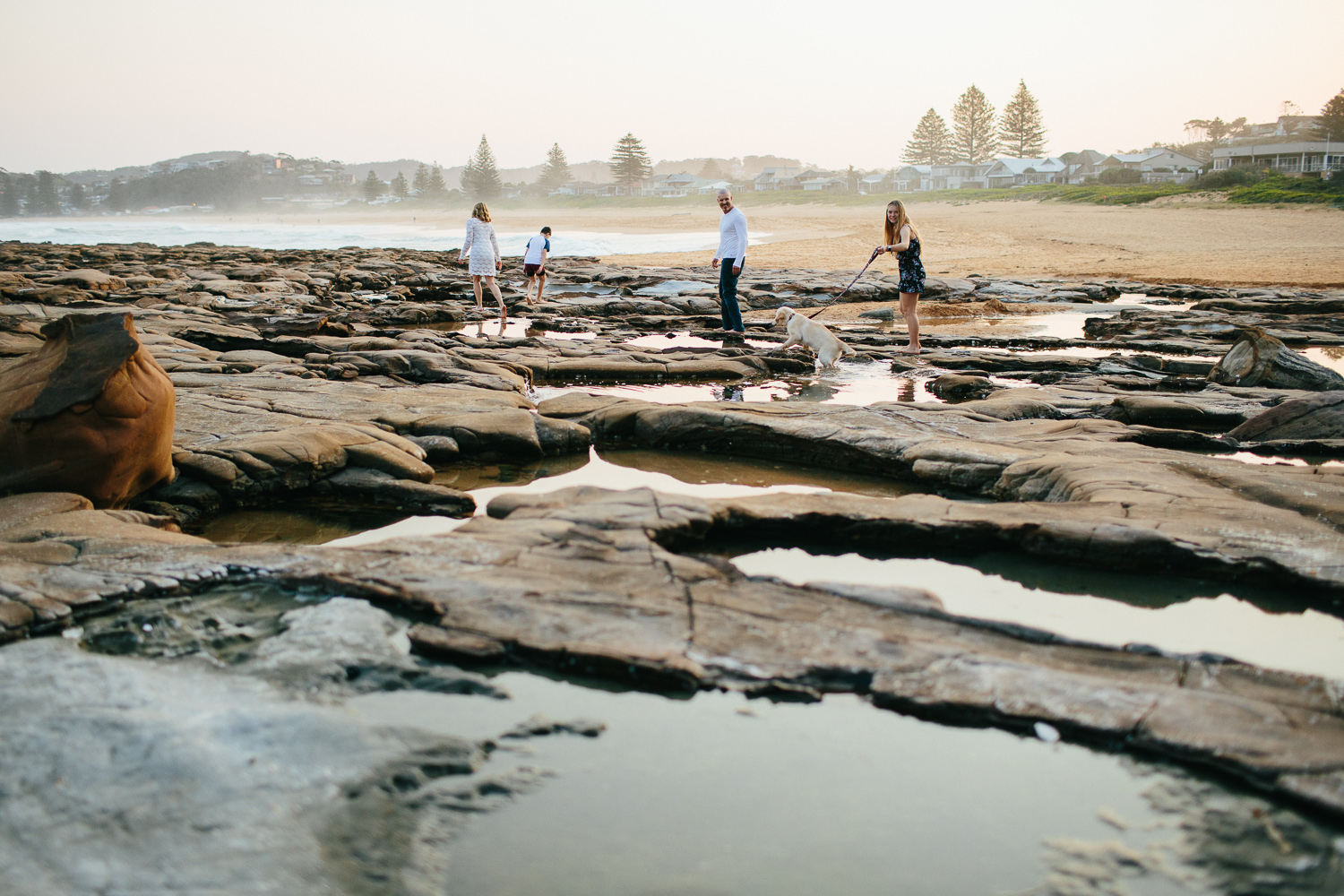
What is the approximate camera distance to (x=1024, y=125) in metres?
92.4

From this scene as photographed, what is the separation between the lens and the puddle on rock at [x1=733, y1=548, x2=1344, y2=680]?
3346 millimetres

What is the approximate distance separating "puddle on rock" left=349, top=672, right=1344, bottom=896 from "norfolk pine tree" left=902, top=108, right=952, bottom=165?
109922 mm

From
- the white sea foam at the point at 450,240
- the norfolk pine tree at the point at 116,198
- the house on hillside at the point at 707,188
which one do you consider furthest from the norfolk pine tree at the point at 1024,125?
the norfolk pine tree at the point at 116,198

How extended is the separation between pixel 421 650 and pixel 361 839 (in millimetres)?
966

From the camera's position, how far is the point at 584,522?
4.12 m

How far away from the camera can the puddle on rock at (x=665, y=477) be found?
5504 mm

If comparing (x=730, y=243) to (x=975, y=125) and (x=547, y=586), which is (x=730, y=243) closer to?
(x=547, y=586)

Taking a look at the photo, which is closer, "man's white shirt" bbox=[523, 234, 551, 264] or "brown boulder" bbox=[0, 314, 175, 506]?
"brown boulder" bbox=[0, 314, 175, 506]

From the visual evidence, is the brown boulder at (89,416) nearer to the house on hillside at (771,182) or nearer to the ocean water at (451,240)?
the ocean water at (451,240)

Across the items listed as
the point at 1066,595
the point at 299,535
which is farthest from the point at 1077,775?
the point at 299,535

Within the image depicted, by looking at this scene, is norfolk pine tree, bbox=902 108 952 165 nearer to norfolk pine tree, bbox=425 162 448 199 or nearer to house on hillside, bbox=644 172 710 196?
house on hillside, bbox=644 172 710 196

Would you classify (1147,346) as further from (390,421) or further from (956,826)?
(956,826)

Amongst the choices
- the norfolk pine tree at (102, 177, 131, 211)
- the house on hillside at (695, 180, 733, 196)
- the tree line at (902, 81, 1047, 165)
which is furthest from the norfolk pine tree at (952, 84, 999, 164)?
the norfolk pine tree at (102, 177, 131, 211)

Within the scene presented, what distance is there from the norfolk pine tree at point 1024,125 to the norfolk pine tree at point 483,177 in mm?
66209
